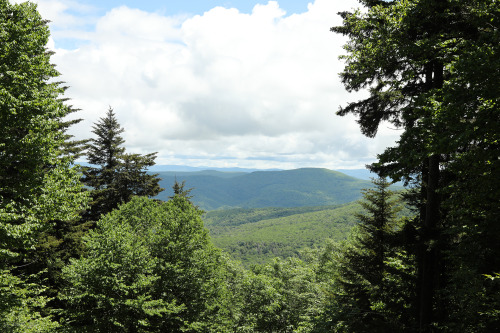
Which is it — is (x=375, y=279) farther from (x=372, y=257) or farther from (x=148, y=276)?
→ (x=148, y=276)

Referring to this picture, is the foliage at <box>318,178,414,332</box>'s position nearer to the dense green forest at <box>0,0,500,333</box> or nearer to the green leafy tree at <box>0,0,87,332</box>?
the dense green forest at <box>0,0,500,333</box>

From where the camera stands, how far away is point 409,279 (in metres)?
10.7

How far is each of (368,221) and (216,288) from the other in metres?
12.7

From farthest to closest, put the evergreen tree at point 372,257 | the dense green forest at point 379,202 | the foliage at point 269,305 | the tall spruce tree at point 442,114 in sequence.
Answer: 1. the foliage at point 269,305
2. the evergreen tree at point 372,257
3. the dense green forest at point 379,202
4. the tall spruce tree at point 442,114

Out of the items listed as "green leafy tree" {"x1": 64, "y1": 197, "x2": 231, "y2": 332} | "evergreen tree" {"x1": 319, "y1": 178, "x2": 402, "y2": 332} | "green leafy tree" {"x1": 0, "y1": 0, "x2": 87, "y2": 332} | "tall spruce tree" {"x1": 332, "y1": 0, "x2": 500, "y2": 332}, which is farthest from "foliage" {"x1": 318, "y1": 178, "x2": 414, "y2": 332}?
"green leafy tree" {"x1": 0, "y1": 0, "x2": 87, "y2": 332}

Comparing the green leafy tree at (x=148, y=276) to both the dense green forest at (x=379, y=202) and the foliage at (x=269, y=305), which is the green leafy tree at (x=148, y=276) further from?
the foliage at (x=269, y=305)

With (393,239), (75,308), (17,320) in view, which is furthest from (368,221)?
(17,320)

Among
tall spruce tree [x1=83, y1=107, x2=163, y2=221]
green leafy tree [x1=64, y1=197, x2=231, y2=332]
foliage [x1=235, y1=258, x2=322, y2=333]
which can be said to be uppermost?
tall spruce tree [x1=83, y1=107, x2=163, y2=221]

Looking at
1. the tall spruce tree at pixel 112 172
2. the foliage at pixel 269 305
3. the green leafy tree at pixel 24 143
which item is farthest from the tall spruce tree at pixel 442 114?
the tall spruce tree at pixel 112 172

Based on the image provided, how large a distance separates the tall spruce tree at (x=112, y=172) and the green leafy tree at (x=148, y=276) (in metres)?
6.19

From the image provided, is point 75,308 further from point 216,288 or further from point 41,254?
point 216,288

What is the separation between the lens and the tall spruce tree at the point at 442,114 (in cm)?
652

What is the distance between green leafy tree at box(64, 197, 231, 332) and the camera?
14.8 m

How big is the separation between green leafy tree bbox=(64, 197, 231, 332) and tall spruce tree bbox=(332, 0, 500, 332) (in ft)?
44.8
